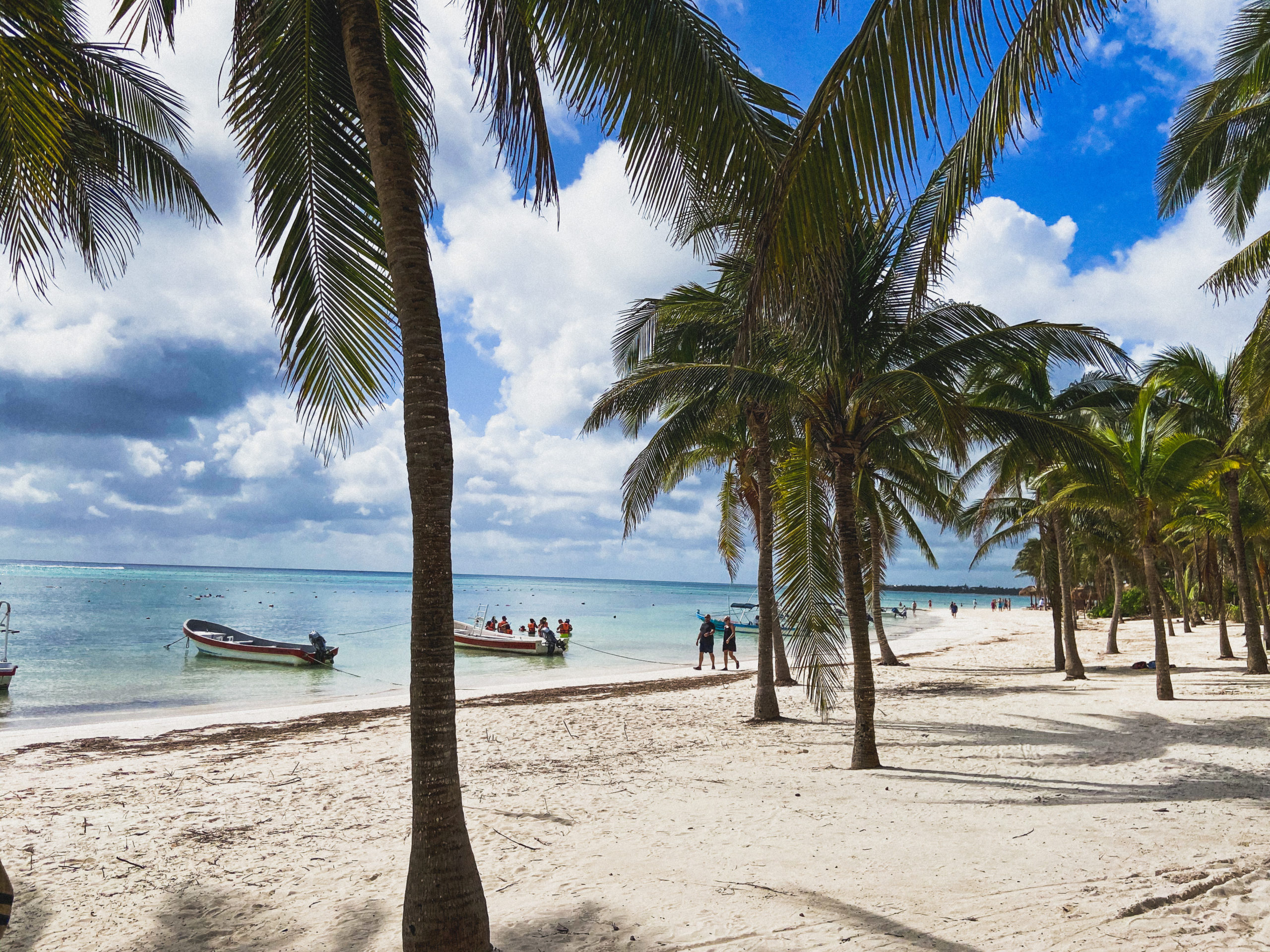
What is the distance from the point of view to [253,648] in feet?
80.9

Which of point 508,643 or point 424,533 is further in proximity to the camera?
point 508,643

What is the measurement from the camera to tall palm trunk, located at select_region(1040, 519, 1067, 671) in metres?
17.2

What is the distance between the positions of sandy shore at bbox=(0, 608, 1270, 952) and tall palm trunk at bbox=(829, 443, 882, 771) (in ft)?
1.29

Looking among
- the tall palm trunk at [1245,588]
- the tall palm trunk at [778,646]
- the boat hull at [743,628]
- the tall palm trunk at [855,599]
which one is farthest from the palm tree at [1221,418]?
the boat hull at [743,628]

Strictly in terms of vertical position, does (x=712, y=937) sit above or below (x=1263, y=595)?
below

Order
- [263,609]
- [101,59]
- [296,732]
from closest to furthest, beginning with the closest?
[101,59], [296,732], [263,609]

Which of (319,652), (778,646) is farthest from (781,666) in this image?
(319,652)

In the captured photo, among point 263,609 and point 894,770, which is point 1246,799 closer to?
point 894,770

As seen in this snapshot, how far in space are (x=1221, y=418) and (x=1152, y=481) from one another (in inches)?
230

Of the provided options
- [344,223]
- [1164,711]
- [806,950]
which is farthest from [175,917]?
[1164,711]

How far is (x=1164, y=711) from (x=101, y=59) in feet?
50.8

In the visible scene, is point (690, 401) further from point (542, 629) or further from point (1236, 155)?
point (542, 629)

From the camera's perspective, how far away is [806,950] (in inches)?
144

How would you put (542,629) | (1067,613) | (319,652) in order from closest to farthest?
(1067,613) < (319,652) < (542,629)
